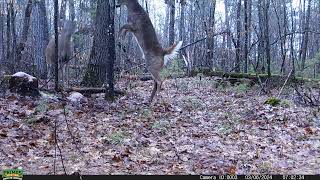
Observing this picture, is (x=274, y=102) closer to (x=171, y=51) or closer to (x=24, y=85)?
(x=171, y=51)

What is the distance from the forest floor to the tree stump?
11.8 inches

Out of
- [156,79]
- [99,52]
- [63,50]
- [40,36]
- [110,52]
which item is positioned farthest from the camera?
[40,36]

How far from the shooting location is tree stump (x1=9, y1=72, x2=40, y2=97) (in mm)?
10578

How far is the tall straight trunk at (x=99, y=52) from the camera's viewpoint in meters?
11.6

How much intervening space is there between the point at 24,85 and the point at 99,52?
87.7 inches

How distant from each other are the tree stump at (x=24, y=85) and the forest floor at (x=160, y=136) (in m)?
0.30

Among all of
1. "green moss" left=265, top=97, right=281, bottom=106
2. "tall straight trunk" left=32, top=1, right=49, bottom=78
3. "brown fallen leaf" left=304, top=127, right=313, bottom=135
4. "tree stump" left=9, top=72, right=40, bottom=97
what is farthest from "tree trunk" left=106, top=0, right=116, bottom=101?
"tall straight trunk" left=32, top=1, right=49, bottom=78

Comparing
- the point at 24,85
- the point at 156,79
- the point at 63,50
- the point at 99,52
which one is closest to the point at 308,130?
the point at 156,79

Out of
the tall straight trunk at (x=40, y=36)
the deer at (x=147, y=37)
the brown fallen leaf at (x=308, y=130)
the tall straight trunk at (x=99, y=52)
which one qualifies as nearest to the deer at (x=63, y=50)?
the tall straight trunk at (x=99, y=52)

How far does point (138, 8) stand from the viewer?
11.5m

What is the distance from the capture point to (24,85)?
34.8ft

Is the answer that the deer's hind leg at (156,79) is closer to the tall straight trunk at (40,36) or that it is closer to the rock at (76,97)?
the rock at (76,97)

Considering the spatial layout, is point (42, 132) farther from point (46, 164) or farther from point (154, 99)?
point (154, 99)

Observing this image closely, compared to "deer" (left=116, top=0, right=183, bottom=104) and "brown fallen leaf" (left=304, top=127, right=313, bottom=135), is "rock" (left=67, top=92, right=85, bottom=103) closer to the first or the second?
"deer" (left=116, top=0, right=183, bottom=104)
